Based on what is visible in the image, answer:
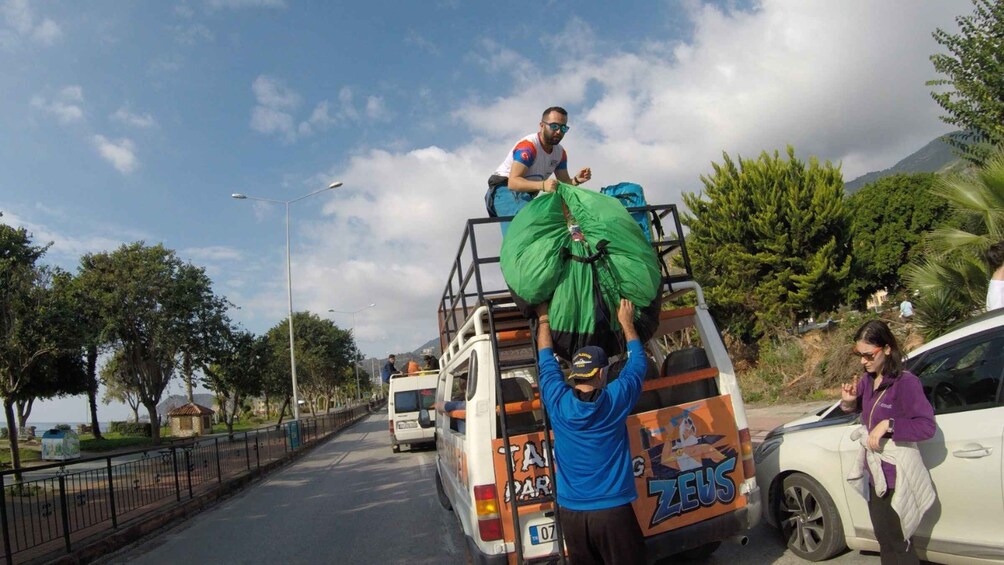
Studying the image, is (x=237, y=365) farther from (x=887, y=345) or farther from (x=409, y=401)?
(x=887, y=345)

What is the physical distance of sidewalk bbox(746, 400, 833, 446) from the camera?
11827 millimetres

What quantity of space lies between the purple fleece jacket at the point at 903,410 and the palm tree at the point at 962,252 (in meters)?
4.40

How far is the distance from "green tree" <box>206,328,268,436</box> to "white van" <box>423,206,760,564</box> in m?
31.2

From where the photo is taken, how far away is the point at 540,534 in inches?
157

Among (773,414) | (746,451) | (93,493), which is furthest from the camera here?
(773,414)

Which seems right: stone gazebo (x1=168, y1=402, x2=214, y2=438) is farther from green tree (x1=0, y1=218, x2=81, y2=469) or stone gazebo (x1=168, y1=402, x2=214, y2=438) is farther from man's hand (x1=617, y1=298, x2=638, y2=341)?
man's hand (x1=617, y1=298, x2=638, y2=341)

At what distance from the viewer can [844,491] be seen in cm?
444

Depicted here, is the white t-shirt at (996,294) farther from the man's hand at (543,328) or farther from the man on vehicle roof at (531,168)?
the man's hand at (543,328)

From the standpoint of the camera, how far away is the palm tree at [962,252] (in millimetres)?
7012

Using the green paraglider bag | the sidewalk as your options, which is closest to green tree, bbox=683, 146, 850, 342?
the sidewalk

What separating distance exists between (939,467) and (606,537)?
217 centimetres

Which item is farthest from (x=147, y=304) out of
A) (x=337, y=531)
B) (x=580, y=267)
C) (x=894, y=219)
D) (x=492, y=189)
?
(x=894, y=219)

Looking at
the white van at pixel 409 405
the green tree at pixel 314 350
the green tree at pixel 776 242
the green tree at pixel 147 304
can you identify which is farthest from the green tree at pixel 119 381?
the green tree at pixel 776 242

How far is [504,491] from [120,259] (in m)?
30.2
